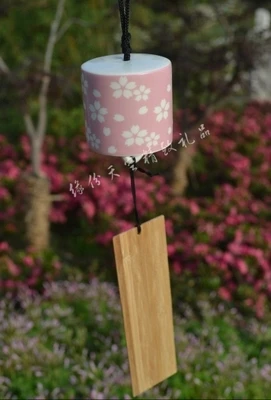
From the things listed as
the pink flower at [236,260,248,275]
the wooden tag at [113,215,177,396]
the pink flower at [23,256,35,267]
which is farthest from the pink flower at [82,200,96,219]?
the wooden tag at [113,215,177,396]

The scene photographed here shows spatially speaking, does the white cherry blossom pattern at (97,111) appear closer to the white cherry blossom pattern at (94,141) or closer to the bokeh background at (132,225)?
the white cherry blossom pattern at (94,141)

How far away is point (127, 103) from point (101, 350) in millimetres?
2312

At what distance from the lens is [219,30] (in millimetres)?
11664

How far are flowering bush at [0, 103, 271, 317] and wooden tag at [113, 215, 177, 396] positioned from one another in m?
2.05

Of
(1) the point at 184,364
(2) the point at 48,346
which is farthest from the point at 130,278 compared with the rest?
(2) the point at 48,346

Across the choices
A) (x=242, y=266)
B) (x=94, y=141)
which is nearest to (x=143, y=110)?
(x=94, y=141)

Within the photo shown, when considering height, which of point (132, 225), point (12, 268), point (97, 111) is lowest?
point (132, 225)

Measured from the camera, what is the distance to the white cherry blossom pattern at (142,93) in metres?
1.56

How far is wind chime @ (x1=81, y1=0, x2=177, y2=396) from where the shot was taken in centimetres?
157

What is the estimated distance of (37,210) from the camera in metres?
4.60

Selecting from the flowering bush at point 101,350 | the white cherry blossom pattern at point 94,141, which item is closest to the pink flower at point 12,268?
the flowering bush at point 101,350

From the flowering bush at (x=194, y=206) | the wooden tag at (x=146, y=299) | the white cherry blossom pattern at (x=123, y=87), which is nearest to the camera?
the white cherry blossom pattern at (x=123, y=87)

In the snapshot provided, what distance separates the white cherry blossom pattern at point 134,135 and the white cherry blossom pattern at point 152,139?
16mm

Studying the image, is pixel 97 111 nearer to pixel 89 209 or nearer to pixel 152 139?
pixel 152 139
